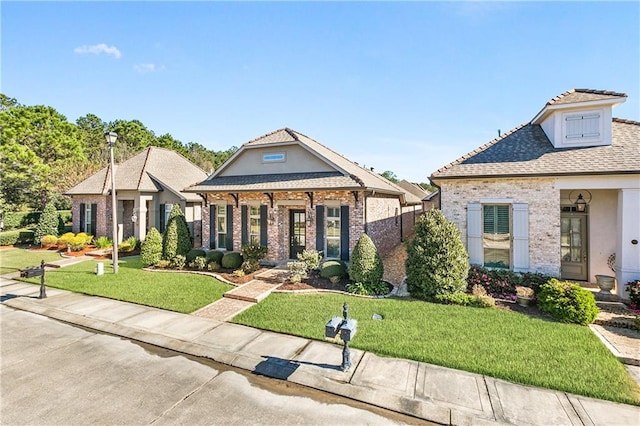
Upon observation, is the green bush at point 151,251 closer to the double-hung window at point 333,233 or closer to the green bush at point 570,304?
the double-hung window at point 333,233

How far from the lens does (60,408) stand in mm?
4957

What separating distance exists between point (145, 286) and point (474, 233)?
40.4 feet

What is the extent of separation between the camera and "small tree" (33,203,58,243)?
68.7 ft

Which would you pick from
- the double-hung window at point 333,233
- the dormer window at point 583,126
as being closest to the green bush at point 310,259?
the double-hung window at point 333,233

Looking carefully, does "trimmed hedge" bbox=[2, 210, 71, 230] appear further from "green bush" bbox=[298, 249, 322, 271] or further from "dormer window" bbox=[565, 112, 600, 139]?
"dormer window" bbox=[565, 112, 600, 139]

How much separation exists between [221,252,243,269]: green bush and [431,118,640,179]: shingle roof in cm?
900

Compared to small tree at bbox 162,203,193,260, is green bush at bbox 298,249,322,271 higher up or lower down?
lower down

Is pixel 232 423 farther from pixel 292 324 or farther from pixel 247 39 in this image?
pixel 247 39

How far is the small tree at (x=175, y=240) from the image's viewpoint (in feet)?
47.4

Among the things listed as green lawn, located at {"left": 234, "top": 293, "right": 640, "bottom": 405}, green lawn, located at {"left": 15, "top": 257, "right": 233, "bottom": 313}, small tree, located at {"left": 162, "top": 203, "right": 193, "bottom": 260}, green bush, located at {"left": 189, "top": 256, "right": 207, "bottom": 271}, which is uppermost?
small tree, located at {"left": 162, "top": 203, "right": 193, "bottom": 260}

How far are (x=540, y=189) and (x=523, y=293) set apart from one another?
3.68m

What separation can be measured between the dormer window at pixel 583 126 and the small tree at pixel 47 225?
97.7 feet

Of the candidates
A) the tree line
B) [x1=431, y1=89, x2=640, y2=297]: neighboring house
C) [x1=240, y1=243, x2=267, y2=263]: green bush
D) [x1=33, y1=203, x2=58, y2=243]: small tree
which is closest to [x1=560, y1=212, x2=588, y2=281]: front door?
[x1=431, y1=89, x2=640, y2=297]: neighboring house

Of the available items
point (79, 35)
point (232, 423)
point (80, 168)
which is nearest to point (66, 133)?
point (80, 168)
